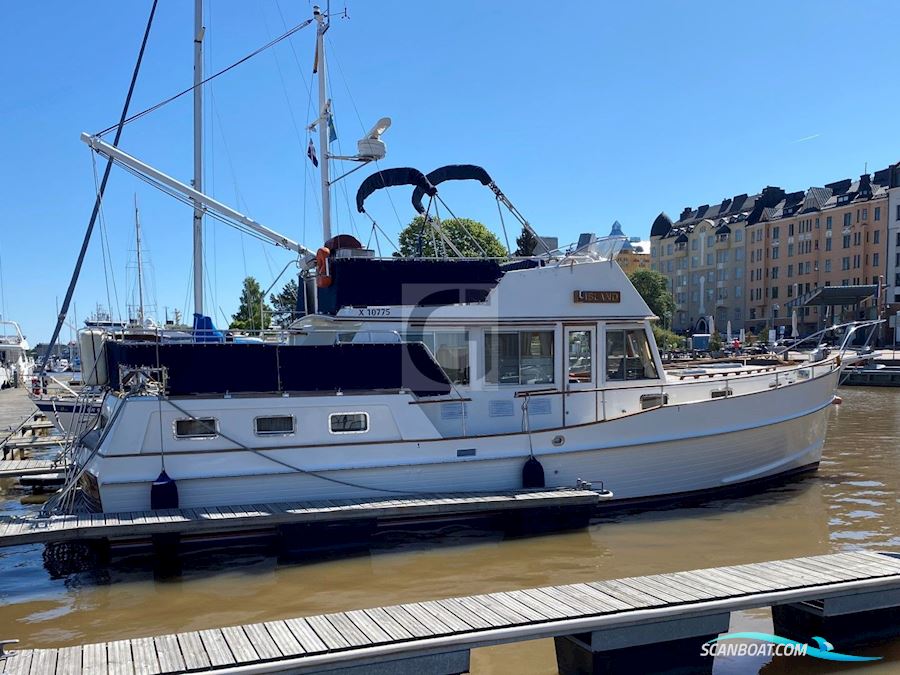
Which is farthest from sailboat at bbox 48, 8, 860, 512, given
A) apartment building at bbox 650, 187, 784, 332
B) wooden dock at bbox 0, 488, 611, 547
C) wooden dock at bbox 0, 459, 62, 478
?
apartment building at bbox 650, 187, 784, 332

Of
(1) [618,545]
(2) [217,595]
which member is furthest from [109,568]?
(1) [618,545]

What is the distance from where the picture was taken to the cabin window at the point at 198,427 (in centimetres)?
946

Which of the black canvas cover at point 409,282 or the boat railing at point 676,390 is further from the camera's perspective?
the boat railing at point 676,390

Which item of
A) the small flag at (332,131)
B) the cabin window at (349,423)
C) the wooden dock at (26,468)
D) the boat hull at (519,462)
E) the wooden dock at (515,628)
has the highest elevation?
the small flag at (332,131)

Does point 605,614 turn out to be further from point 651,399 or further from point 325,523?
point 651,399

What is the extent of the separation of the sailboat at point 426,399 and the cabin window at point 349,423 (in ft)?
0.07

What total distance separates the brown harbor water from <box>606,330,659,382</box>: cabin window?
2.20 meters

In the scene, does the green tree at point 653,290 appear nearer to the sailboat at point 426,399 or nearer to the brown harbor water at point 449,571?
the sailboat at point 426,399

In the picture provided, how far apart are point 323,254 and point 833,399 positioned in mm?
10022

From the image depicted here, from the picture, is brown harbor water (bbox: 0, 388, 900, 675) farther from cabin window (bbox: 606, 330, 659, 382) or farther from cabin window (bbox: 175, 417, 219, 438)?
cabin window (bbox: 606, 330, 659, 382)

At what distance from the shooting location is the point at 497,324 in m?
11.0

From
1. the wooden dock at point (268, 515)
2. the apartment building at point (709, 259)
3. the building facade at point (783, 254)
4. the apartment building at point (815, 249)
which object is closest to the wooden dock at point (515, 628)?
the wooden dock at point (268, 515)

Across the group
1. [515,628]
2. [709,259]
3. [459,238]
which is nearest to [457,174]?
[515,628]

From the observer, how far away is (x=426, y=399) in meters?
10.4
